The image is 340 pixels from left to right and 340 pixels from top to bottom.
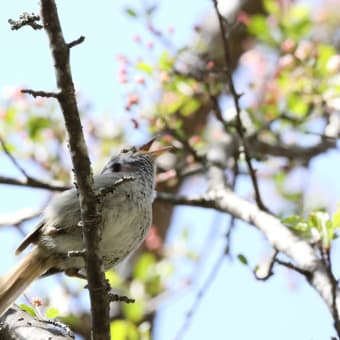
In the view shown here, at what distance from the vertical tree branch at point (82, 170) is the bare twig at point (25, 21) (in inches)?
5.5

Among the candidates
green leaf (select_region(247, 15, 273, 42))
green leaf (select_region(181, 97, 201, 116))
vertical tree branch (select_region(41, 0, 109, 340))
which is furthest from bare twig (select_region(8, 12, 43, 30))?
green leaf (select_region(247, 15, 273, 42))

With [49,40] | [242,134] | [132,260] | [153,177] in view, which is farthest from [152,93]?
[49,40]

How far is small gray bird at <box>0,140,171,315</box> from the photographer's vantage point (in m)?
3.94

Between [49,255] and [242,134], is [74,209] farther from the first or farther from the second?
[242,134]

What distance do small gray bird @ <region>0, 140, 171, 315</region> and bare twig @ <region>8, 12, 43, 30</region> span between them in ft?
4.70

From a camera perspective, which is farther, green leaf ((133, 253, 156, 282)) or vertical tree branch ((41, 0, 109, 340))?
green leaf ((133, 253, 156, 282))

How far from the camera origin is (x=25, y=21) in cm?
259

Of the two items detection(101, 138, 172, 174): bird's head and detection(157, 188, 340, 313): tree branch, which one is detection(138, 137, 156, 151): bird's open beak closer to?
detection(101, 138, 172, 174): bird's head

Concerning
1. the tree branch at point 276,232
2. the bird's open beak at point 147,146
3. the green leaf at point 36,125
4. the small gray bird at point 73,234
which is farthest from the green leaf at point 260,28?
the small gray bird at point 73,234

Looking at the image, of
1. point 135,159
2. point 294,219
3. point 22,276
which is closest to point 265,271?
point 294,219

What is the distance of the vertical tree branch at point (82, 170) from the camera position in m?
2.47

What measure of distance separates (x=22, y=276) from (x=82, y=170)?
142 centimetres

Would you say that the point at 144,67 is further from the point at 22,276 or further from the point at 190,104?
the point at 22,276

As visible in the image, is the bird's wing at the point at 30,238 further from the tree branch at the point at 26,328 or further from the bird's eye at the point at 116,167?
the bird's eye at the point at 116,167
